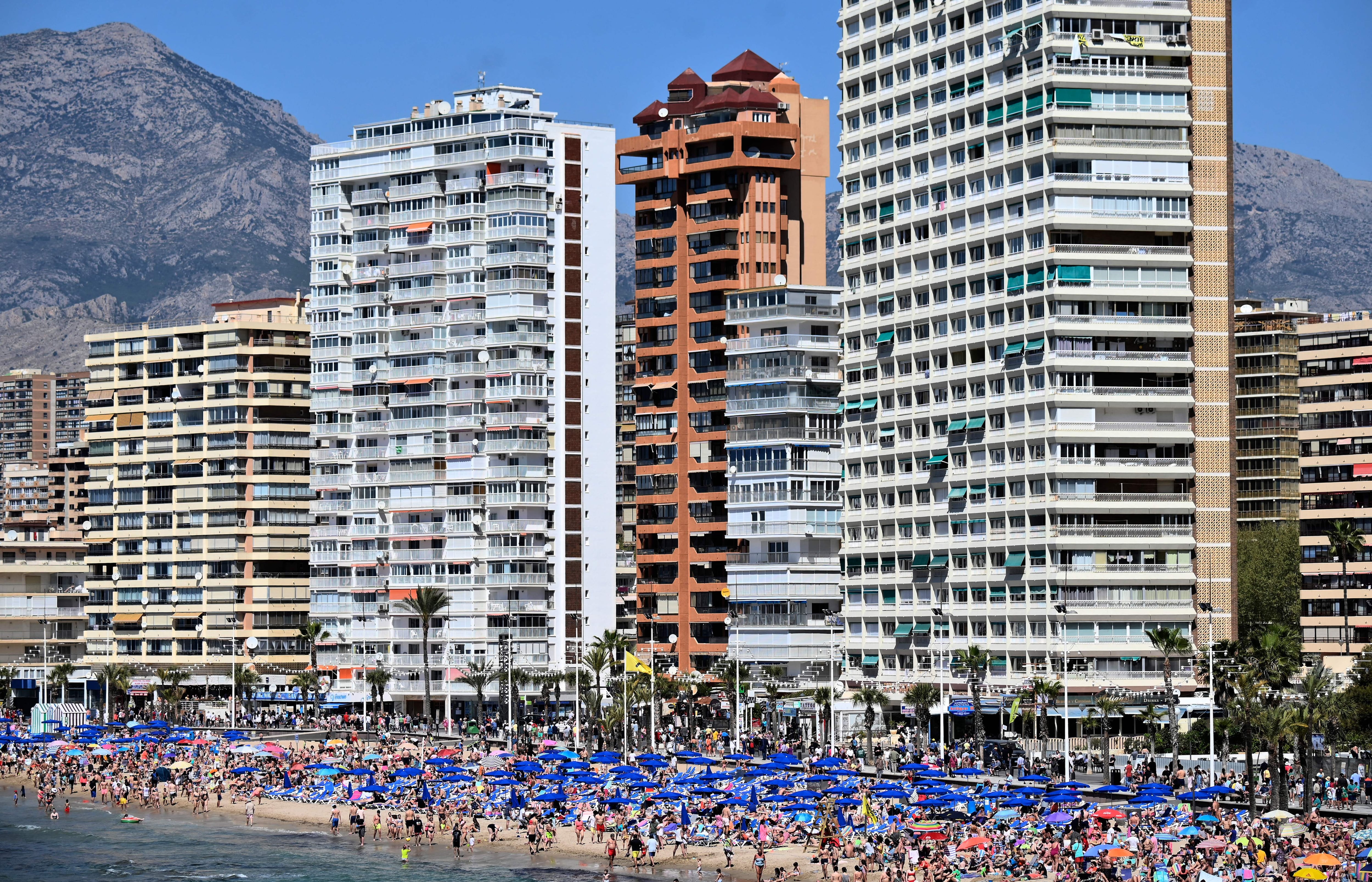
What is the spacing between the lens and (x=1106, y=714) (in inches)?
3964

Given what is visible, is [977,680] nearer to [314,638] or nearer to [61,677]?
[314,638]

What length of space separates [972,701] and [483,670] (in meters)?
45.7

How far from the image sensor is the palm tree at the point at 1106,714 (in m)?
98.7

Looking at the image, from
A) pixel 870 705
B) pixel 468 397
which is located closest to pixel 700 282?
pixel 468 397

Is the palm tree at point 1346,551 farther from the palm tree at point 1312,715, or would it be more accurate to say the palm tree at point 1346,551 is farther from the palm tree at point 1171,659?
the palm tree at point 1312,715

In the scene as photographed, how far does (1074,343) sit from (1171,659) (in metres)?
20.0

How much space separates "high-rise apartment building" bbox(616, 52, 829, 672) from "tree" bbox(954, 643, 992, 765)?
112 feet

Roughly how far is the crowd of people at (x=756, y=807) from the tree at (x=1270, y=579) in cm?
3644

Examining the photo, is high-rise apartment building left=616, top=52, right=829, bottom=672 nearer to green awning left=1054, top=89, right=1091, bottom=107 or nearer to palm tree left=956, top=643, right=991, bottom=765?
palm tree left=956, top=643, right=991, bottom=765

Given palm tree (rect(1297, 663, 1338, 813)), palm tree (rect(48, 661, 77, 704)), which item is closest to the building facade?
palm tree (rect(1297, 663, 1338, 813))

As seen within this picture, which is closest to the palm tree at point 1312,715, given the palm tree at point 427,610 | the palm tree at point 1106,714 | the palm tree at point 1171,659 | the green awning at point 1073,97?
the palm tree at point 1171,659

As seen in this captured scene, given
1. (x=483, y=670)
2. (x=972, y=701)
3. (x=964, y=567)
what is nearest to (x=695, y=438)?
(x=483, y=670)

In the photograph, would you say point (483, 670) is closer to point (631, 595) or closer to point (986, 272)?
point (631, 595)

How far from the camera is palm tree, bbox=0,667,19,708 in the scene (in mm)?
167125
